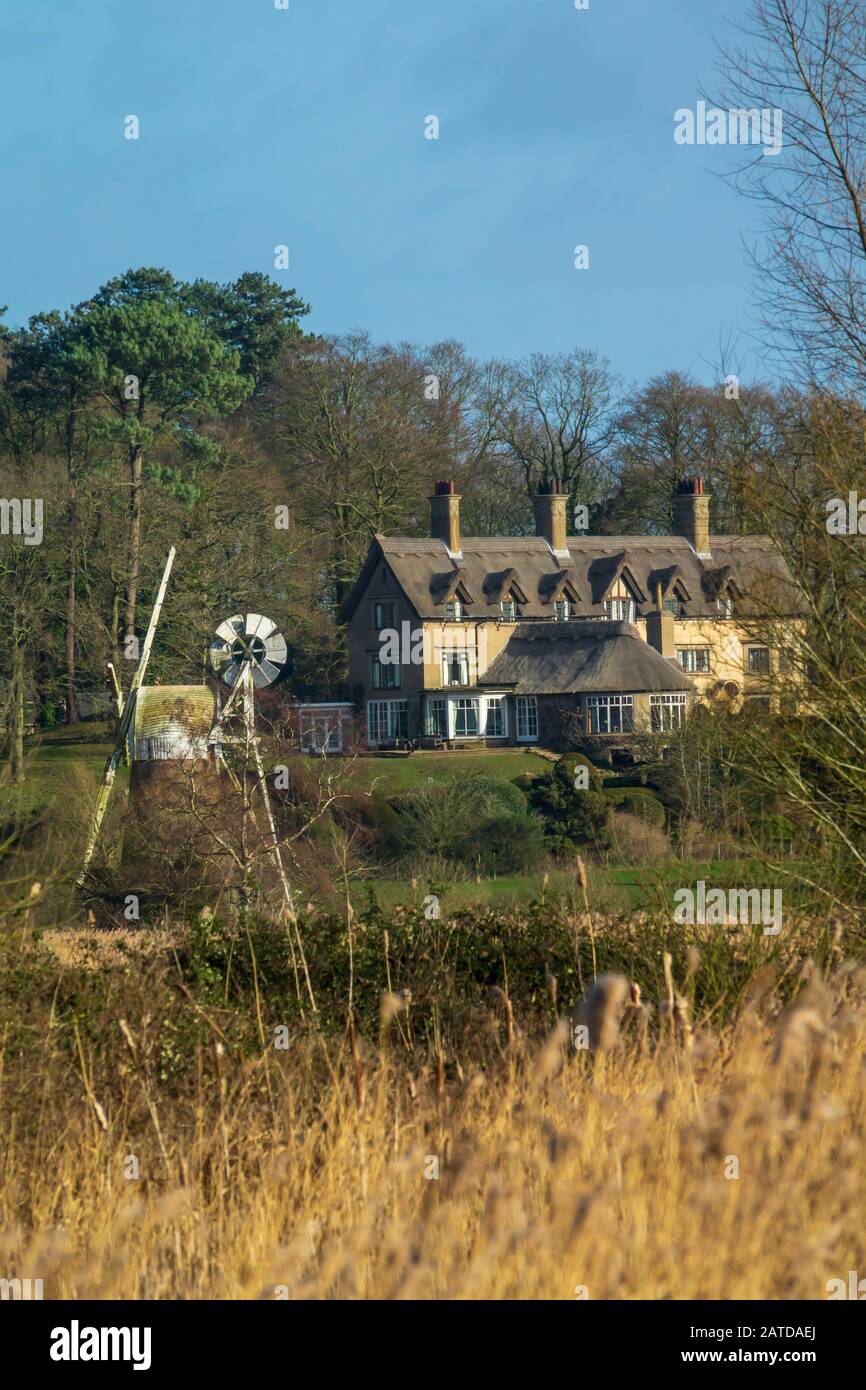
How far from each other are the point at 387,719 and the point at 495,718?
12.4ft

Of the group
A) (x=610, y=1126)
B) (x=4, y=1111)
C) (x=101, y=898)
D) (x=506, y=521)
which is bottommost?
(x=101, y=898)

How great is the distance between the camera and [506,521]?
210ft

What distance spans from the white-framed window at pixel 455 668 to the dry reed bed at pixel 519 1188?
49.4 m

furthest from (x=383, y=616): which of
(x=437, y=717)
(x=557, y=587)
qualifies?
(x=557, y=587)

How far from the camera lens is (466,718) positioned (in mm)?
54938

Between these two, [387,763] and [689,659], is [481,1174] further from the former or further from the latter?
[689,659]

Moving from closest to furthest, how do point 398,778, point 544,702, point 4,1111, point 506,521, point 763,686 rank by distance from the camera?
1. point 4,1111
2. point 763,686
3. point 398,778
4. point 544,702
5. point 506,521

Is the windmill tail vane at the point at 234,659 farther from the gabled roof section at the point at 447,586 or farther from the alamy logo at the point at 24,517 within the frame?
the gabled roof section at the point at 447,586

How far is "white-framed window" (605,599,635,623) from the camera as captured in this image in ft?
191

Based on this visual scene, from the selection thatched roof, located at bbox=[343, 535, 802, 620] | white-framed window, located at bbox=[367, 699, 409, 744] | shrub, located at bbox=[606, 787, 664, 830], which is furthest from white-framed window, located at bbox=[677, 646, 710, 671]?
shrub, located at bbox=[606, 787, 664, 830]

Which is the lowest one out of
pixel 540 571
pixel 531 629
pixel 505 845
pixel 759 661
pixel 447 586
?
pixel 505 845
